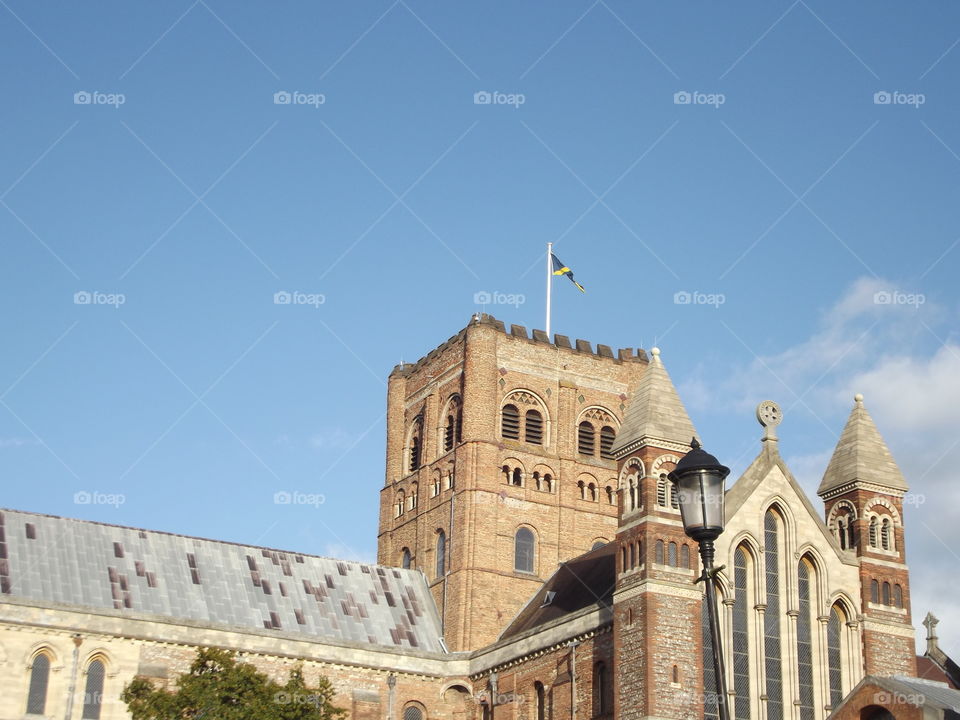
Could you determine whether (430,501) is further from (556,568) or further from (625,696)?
(625,696)

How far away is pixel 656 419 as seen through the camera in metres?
50.4

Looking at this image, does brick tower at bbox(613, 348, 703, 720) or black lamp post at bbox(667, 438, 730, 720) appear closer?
black lamp post at bbox(667, 438, 730, 720)

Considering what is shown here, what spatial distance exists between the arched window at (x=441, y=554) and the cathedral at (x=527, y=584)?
145mm

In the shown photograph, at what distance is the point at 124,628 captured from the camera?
54.7 meters

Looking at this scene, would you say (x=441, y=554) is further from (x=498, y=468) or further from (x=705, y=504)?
(x=705, y=504)

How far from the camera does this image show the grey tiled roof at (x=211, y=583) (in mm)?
56969

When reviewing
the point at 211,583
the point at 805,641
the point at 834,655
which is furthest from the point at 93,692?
the point at 834,655

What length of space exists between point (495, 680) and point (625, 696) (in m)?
11.7

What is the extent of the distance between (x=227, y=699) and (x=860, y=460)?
25810 millimetres

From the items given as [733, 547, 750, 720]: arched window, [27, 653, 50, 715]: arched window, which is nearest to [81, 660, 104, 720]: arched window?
[27, 653, 50, 715]: arched window

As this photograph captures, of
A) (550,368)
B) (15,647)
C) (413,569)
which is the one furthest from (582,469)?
(15,647)

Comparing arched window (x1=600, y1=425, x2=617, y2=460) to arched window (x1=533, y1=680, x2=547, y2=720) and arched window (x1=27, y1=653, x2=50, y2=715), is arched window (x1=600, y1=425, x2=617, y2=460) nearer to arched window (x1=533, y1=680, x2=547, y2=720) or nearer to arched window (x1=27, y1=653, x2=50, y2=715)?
arched window (x1=533, y1=680, x2=547, y2=720)

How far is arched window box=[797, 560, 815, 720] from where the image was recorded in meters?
49.6

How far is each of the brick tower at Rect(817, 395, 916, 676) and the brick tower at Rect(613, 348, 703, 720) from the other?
23.5 ft
